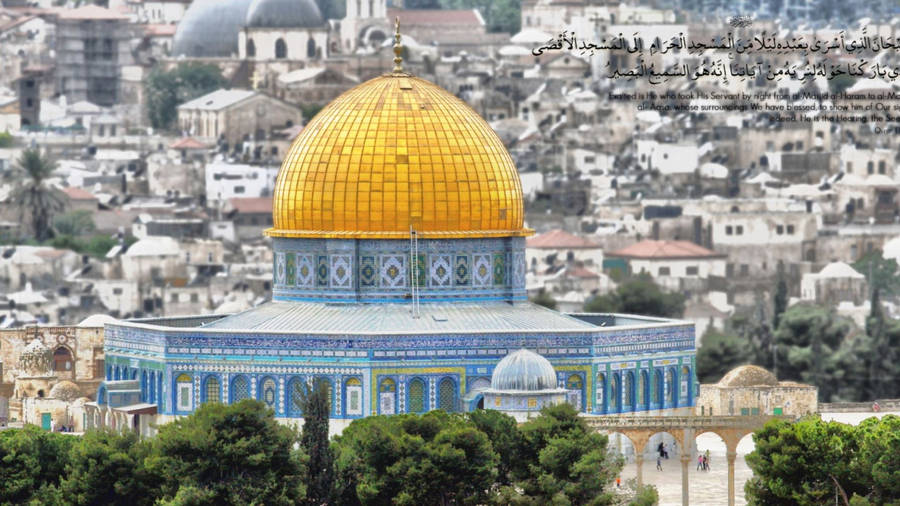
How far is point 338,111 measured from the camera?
223ft

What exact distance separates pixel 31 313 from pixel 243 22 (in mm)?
65213

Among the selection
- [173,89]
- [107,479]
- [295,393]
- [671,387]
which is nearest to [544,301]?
[671,387]

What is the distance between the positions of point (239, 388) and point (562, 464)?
866 cm

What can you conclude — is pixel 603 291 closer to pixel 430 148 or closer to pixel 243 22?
pixel 430 148

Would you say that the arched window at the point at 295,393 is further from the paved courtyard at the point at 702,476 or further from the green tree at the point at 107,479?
the green tree at the point at 107,479

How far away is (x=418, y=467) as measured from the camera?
57062 millimetres

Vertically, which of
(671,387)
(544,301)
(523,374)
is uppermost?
(523,374)

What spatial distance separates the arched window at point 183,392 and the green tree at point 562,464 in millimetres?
7930

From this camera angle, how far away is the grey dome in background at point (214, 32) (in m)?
170

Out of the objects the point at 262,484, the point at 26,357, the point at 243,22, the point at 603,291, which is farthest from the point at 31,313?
the point at 243,22

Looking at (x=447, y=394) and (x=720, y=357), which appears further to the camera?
(x=720, y=357)

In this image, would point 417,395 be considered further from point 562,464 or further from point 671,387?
point 562,464

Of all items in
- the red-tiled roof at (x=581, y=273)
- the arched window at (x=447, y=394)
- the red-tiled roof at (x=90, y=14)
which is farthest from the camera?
the red-tiled roof at (x=90, y=14)

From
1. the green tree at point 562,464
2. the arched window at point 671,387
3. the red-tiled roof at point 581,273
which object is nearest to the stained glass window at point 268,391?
the green tree at point 562,464
